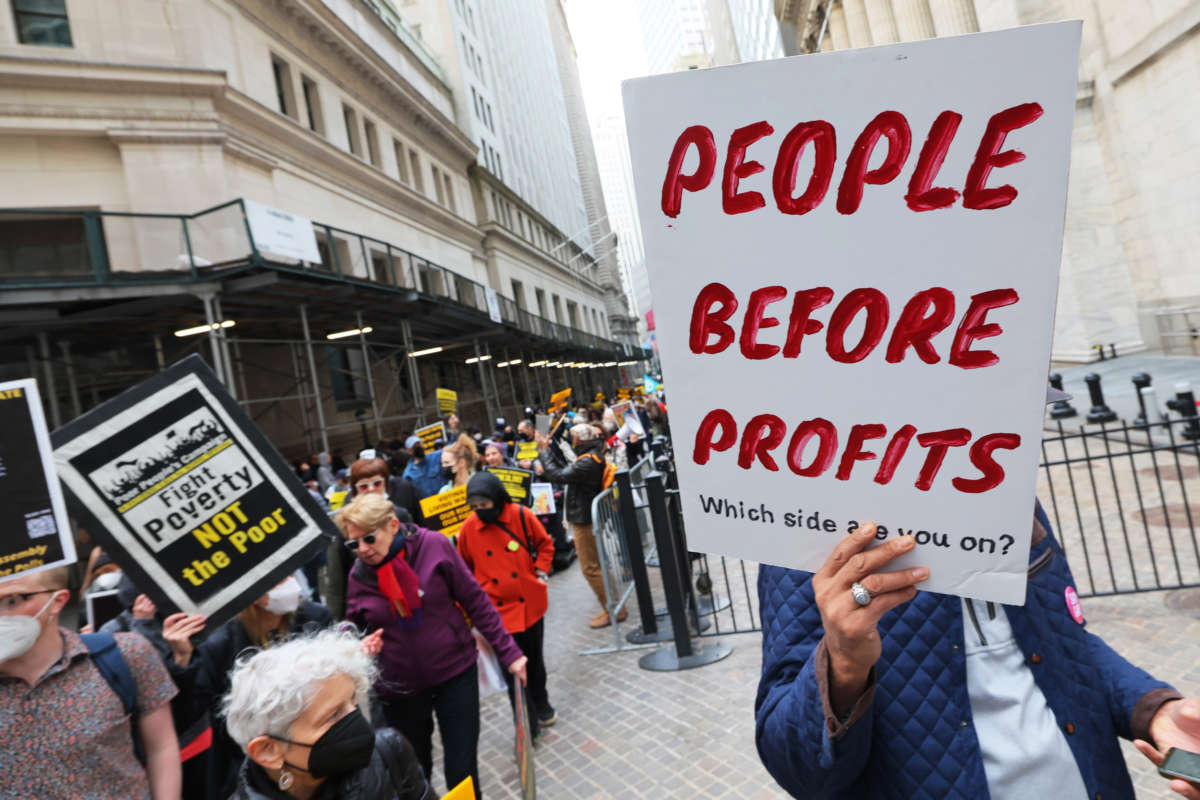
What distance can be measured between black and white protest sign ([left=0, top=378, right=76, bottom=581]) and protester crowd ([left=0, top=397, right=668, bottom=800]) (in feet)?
0.28

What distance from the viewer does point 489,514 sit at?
4.76 metres

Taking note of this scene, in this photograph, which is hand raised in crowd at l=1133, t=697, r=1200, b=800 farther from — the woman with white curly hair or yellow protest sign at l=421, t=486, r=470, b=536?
yellow protest sign at l=421, t=486, r=470, b=536

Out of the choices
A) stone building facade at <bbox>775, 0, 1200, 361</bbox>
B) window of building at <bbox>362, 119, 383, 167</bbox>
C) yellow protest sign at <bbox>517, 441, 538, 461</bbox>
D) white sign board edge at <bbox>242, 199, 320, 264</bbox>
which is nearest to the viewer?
yellow protest sign at <bbox>517, 441, 538, 461</bbox>

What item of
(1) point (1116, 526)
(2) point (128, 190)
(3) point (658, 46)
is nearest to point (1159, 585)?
(1) point (1116, 526)

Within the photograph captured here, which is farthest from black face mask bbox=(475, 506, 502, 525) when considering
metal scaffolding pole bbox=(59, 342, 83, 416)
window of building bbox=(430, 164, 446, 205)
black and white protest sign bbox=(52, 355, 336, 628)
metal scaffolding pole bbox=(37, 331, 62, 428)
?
window of building bbox=(430, 164, 446, 205)

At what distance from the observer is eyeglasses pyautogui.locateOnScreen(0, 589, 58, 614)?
2102 millimetres

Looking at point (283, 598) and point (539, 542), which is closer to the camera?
point (283, 598)

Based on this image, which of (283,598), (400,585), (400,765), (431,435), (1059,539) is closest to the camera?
(400,765)

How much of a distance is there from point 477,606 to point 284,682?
169 cm

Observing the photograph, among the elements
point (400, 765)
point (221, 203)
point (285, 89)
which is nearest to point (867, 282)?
point (400, 765)

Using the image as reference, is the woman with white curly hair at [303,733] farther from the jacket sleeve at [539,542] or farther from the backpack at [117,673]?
the jacket sleeve at [539,542]

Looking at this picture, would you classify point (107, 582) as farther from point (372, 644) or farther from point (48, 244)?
point (48, 244)

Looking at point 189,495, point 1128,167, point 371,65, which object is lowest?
point 189,495

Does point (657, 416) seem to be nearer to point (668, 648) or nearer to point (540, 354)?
point (668, 648)
